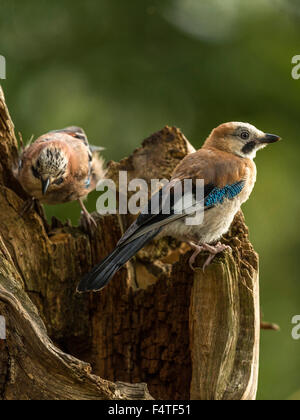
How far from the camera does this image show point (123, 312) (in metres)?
4.58

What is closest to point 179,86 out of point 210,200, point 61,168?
point 61,168

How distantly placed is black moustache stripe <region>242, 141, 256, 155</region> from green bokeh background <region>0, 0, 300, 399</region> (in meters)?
1.21

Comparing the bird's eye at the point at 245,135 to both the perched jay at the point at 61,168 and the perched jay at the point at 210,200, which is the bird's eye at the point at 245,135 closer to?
the perched jay at the point at 210,200

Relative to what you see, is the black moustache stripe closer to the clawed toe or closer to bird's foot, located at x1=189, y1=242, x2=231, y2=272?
bird's foot, located at x1=189, y1=242, x2=231, y2=272

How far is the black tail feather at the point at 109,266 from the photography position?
4.10 meters

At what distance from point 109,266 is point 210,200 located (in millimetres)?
820

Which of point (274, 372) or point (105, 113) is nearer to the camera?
point (274, 372)

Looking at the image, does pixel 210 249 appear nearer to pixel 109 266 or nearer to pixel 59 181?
pixel 109 266

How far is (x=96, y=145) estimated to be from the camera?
22.1 ft

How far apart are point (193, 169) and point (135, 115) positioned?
239cm

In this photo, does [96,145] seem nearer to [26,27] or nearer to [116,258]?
[26,27]

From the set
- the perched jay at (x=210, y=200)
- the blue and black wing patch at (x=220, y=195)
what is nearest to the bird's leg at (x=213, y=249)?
the perched jay at (x=210, y=200)

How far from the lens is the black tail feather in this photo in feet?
13.4

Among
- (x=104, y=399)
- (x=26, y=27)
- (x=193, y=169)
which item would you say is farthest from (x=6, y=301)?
(x=26, y=27)
